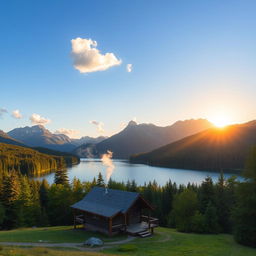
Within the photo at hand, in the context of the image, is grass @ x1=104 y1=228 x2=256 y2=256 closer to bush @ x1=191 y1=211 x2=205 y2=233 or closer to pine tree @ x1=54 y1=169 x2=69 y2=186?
bush @ x1=191 y1=211 x2=205 y2=233

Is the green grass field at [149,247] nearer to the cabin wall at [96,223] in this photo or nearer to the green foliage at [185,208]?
the cabin wall at [96,223]

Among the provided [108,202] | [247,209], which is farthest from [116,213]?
[247,209]

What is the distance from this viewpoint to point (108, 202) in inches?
1221

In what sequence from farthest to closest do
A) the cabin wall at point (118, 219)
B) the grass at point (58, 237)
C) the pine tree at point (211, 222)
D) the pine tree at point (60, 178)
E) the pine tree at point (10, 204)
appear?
the pine tree at point (60, 178) < the pine tree at point (10, 204) < the pine tree at point (211, 222) < the cabin wall at point (118, 219) < the grass at point (58, 237)

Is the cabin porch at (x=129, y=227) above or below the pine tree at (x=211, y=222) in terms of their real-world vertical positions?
above

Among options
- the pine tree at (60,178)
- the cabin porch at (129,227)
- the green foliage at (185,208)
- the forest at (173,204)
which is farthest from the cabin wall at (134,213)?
the pine tree at (60,178)

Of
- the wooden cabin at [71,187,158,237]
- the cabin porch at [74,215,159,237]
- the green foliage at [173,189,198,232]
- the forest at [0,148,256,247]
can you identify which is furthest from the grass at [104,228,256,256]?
the green foliage at [173,189,198,232]

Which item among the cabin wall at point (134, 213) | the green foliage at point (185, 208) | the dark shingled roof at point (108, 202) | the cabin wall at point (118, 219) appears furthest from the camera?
the green foliage at point (185, 208)

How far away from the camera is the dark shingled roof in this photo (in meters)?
28.9

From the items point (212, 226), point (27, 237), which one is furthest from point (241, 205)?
point (27, 237)

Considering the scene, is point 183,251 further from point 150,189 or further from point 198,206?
point 150,189

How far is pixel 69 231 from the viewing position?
102ft

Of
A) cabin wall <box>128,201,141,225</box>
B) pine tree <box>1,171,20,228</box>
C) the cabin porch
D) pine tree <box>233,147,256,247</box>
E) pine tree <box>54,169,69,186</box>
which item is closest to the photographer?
pine tree <box>233,147,256,247</box>

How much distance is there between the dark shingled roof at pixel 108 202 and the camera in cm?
2894
